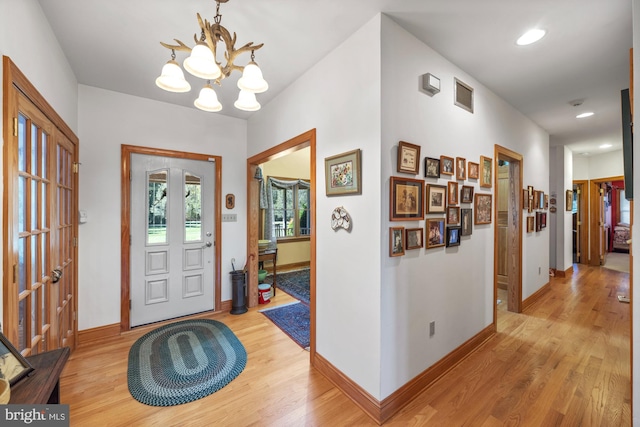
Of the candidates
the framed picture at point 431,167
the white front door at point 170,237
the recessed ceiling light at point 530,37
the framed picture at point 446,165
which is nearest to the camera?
the recessed ceiling light at point 530,37

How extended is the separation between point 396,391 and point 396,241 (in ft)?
3.34

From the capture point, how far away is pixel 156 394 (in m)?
1.91

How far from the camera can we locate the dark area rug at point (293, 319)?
9.11 ft

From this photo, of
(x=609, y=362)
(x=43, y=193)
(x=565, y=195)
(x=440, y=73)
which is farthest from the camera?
(x=565, y=195)

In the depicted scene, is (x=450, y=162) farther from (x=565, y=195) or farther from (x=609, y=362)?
(x=565, y=195)

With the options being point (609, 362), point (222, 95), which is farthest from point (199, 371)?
point (609, 362)

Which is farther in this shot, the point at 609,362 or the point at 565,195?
the point at 565,195

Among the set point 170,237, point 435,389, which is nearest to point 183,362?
point 170,237

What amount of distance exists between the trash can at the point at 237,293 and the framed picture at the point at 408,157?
2.52 m

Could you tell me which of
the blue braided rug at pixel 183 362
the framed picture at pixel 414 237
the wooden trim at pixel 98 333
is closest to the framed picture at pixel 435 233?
the framed picture at pixel 414 237

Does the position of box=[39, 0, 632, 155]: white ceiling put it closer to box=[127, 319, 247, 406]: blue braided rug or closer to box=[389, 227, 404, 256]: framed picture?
box=[389, 227, 404, 256]: framed picture

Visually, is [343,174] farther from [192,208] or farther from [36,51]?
[192,208]

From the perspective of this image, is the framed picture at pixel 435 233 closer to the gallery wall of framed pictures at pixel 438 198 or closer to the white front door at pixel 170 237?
the gallery wall of framed pictures at pixel 438 198

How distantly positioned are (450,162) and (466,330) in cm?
152
